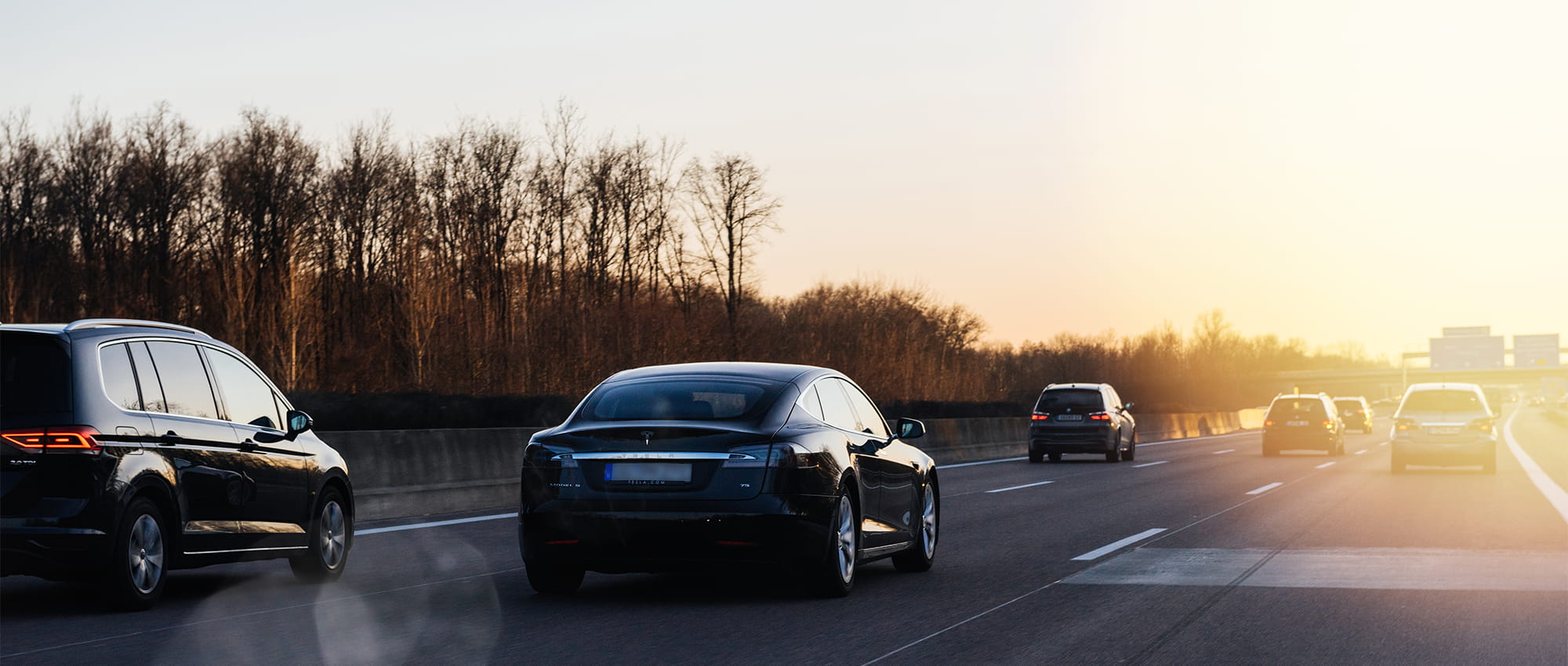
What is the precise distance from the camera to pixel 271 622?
325 inches

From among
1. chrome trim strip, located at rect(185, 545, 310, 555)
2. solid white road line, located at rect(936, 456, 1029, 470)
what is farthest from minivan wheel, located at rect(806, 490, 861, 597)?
solid white road line, located at rect(936, 456, 1029, 470)

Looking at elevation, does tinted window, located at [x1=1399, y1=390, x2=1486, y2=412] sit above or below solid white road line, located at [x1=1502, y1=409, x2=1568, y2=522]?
above

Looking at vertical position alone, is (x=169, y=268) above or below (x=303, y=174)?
below

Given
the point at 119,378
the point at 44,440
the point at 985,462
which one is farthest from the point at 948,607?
the point at 985,462

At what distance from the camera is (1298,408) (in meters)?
36.4

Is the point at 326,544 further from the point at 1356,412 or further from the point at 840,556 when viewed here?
the point at 1356,412

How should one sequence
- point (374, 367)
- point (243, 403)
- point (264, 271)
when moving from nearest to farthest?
point (243, 403)
point (374, 367)
point (264, 271)

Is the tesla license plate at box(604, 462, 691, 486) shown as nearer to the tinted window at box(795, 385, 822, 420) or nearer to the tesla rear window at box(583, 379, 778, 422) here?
the tesla rear window at box(583, 379, 778, 422)

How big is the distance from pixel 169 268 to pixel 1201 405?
82.1 metres

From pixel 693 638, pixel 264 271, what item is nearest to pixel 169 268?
pixel 264 271

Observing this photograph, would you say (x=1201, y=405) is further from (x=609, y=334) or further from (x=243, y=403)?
(x=243, y=403)

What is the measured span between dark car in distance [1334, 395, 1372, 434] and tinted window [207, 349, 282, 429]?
178 ft

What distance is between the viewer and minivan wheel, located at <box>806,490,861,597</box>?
914 cm

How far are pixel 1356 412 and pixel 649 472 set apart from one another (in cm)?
5564
